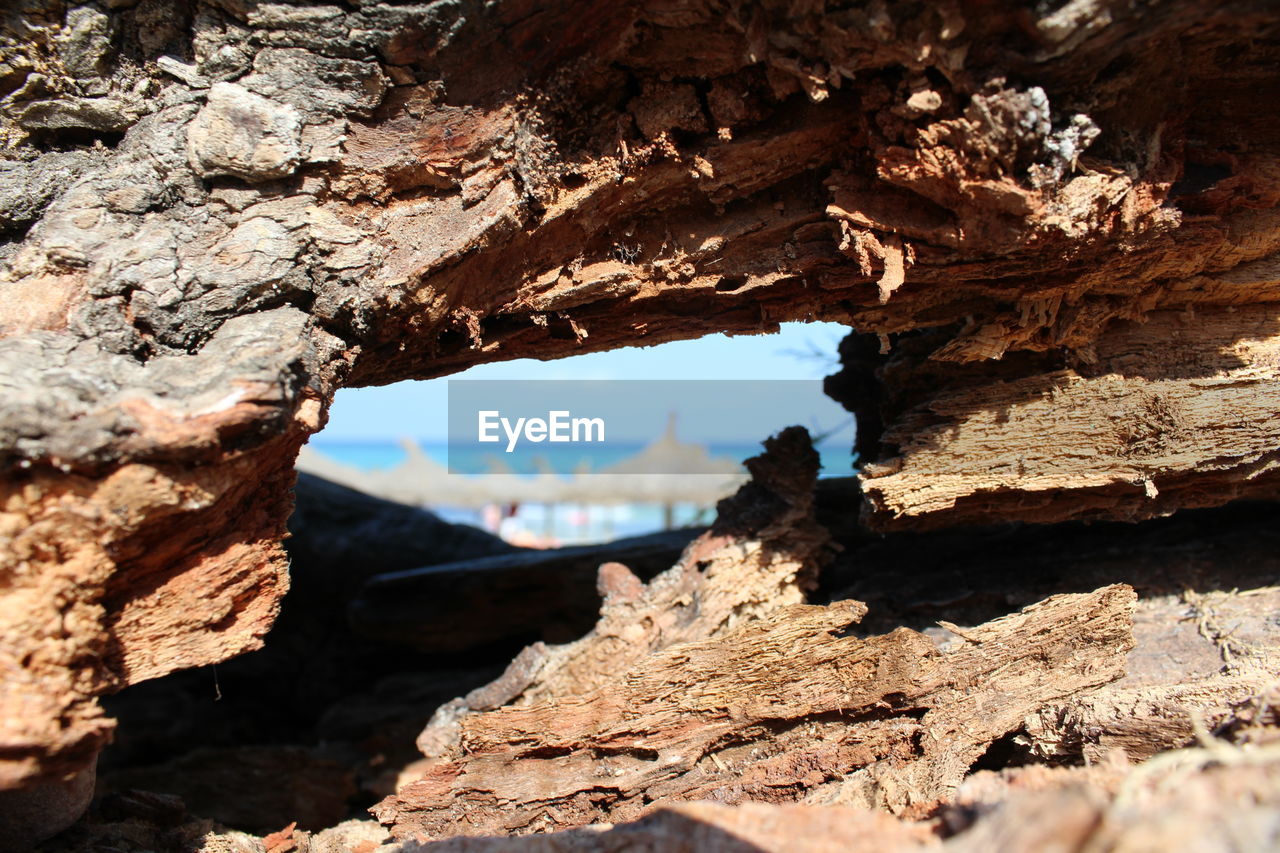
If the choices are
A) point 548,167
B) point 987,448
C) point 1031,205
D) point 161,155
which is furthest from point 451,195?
point 987,448

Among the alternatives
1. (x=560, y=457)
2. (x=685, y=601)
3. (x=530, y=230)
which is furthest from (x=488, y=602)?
(x=560, y=457)

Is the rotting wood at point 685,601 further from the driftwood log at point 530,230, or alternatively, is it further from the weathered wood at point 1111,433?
the driftwood log at point 530,230

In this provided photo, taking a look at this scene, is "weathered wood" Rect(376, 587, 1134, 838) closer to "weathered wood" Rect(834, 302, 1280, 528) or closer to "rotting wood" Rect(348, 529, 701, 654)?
"weathered wood" Rect(834, 302, 1280, 528)

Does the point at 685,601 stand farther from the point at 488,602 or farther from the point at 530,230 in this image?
the point at 488,602

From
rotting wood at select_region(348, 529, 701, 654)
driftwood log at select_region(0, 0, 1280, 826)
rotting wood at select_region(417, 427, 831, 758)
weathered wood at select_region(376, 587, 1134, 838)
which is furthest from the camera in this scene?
rotting wood at select_region(348, 529, 701, 654)

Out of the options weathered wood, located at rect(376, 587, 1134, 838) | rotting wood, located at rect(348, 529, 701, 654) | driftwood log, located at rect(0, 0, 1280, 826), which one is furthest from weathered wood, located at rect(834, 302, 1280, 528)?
rotting wood, located at rect(348, 529, 701, 654)

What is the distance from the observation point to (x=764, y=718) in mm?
3188

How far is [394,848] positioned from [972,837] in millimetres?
2136

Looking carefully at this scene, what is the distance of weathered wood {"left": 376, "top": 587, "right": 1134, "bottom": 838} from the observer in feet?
10.3

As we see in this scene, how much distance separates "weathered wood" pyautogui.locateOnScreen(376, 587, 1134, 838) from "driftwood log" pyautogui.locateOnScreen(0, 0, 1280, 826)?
0.63 meters

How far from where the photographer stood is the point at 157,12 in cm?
267

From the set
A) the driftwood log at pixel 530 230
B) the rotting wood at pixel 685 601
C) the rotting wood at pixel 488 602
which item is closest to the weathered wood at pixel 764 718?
the rotting wood at pixel 685 601

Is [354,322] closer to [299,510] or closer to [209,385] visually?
[209,385]

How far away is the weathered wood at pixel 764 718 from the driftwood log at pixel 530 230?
0.63 metres
